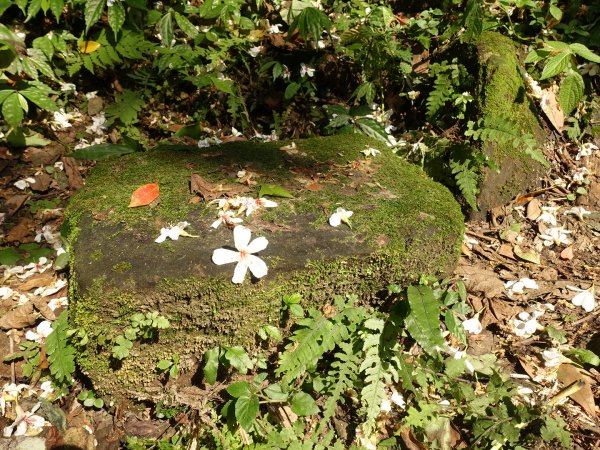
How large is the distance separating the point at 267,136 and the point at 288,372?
250 centimetres

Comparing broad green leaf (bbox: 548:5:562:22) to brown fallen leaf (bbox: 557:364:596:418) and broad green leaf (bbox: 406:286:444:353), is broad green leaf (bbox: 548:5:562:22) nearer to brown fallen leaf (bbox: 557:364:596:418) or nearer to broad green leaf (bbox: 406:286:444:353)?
brown fallen leaf (bbox: 557:364:596:418)

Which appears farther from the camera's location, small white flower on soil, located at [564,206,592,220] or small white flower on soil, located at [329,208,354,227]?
small white flower on soil, located at [564,206,592,220]

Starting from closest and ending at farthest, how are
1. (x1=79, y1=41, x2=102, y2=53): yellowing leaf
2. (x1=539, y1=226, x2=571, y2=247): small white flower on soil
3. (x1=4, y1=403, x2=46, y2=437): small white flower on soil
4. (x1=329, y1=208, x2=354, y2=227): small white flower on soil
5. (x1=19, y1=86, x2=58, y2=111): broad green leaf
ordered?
(x1=4, y1=403, x2=46, y2=437): small white flower on soil < (x1=329, y1=208, x2=354, y2=227): small white flower on soil < (x1=19, y1=86, x2=58, y2=111): broad green leaf < (x1=539, y1=226, x2=571, y2=247): small white flower on soil < (x1=79, y1=41, x2=102, y2=53): yellowing leaf

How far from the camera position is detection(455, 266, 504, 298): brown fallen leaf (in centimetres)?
308

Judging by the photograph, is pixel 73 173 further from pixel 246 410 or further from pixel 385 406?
pixel 385 406

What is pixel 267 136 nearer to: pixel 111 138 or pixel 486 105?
pixel 111 138

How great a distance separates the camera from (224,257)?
2189mm

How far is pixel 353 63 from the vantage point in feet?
14.4

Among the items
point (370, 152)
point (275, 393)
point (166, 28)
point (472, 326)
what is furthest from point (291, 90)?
point (275, 393)

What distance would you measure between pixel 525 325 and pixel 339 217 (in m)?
1.47

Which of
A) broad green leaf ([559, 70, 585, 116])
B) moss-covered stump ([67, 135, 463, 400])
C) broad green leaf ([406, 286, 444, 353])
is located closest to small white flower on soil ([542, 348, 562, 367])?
moss-covered stump ([67, 135, 463, 400])

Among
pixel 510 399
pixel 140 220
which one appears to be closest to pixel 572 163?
pixel 510 399

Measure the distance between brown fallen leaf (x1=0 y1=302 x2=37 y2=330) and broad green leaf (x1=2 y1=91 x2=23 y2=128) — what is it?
4.15 ft

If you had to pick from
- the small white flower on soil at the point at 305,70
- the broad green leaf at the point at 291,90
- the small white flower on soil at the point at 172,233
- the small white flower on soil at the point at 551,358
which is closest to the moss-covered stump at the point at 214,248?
the small white flower on soil at the point at 172,233
